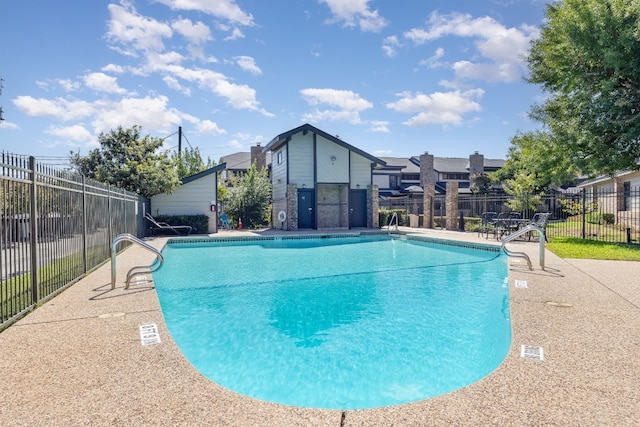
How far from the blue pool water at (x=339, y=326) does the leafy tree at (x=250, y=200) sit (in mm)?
10705

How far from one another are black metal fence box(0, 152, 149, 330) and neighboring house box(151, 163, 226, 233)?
29.9ft

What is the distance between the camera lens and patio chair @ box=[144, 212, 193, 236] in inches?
656

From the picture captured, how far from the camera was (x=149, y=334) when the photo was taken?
4098 millimetres

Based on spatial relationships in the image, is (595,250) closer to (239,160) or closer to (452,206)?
(452,206)

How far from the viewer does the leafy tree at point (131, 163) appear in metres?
16.4

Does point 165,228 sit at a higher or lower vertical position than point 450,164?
lower

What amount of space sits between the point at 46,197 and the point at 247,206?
1580 cm

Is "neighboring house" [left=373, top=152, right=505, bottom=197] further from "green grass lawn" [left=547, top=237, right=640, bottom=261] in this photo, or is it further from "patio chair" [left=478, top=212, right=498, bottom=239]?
"green grass lawn" [left=547, top=237, right=640, bottom=261]

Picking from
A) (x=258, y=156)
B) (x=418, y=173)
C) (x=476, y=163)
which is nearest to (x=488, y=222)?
(x=258, y=156)

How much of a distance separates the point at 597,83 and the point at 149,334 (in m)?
16.4

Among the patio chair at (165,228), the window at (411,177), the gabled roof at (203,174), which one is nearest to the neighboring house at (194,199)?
the gabled roof at (203,174)

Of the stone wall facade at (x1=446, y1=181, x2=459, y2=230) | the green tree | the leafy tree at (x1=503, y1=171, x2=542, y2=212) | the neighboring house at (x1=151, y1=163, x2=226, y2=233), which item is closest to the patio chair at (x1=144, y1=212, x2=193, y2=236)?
the neighboring house at (x1=151, y1=163, x2=226, y2=233)

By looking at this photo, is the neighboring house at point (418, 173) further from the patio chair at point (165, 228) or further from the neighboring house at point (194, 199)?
the patio chair at point (165, 228)

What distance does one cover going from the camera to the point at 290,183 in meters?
20.1
